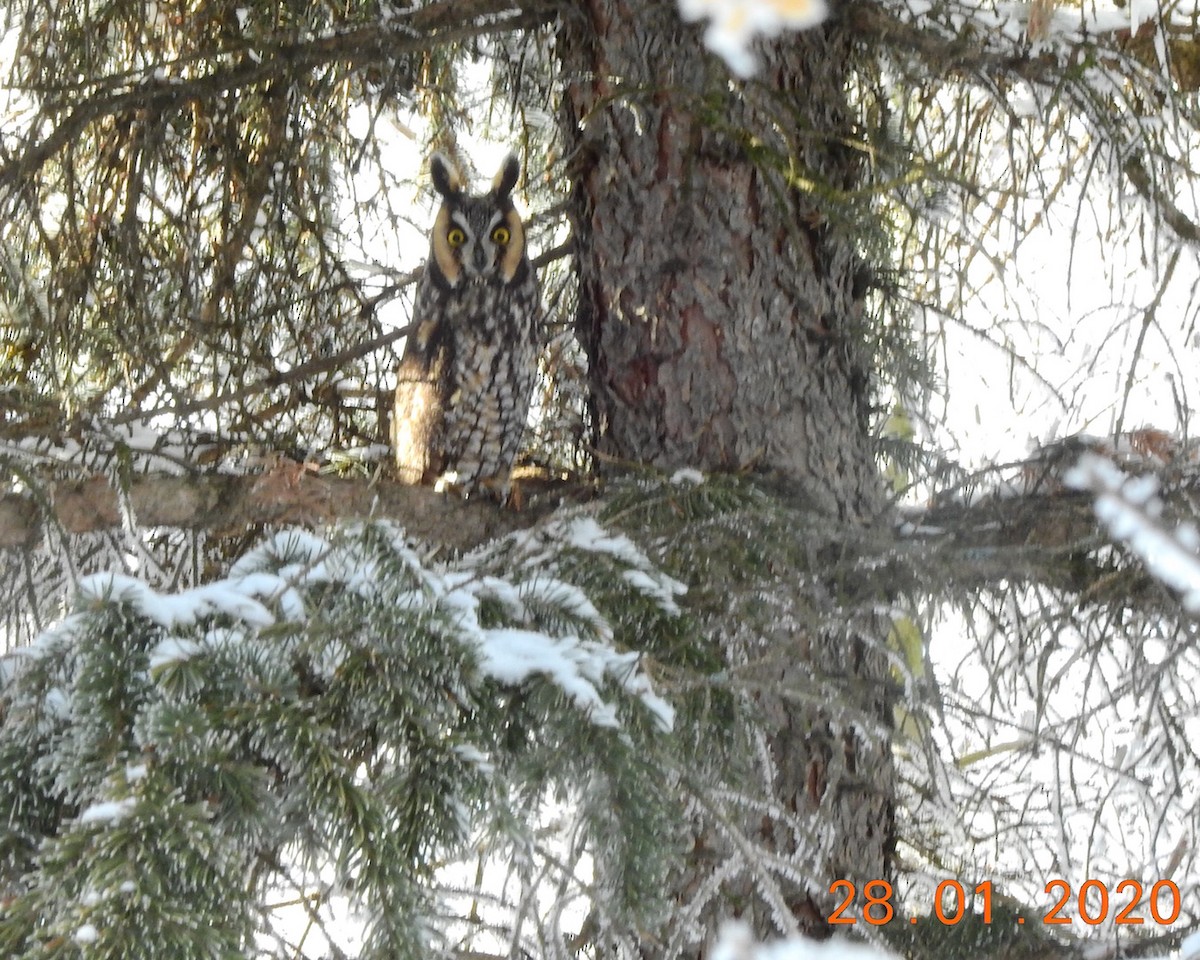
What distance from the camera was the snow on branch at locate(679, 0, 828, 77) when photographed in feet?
7.00

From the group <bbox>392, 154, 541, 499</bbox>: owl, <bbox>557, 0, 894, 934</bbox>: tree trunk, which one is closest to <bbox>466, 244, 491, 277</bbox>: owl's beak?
<bbox>392, 154, 541, 499</bbox>: owl

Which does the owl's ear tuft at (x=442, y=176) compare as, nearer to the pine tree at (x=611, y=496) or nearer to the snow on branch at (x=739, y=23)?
the pine tree at (x=611, y=496)

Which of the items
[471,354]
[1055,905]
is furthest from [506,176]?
[1055,905]

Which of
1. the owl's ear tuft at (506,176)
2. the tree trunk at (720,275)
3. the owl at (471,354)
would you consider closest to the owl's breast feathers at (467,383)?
the owl at (471,354)

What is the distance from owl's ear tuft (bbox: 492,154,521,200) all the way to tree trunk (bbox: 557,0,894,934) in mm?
342

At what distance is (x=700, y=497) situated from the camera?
197 centimetres

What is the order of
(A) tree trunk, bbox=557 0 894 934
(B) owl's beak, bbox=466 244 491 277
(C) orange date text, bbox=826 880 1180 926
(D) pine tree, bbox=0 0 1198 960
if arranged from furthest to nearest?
(B) owl's beak, bbox=466 244 491 277
(A) tree trunk, bbox=557 0 894 934
(C) orange date text, bbox=826 880 1180 926
(D) pine tree, bbox=0 0 1198 960

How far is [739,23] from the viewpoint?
85.4 inches

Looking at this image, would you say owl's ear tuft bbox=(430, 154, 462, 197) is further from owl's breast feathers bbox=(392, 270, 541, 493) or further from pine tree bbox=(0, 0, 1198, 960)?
owl's breast feathers bbox=(392, 270, 541, 493)

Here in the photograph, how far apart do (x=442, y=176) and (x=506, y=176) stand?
6.9 inches

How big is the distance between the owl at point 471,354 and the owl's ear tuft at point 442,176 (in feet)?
0.18

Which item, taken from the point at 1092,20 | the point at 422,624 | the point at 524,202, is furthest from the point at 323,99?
the point at 422,624

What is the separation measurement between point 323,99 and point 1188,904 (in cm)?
237

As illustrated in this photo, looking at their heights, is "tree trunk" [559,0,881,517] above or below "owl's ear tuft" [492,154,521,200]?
below
